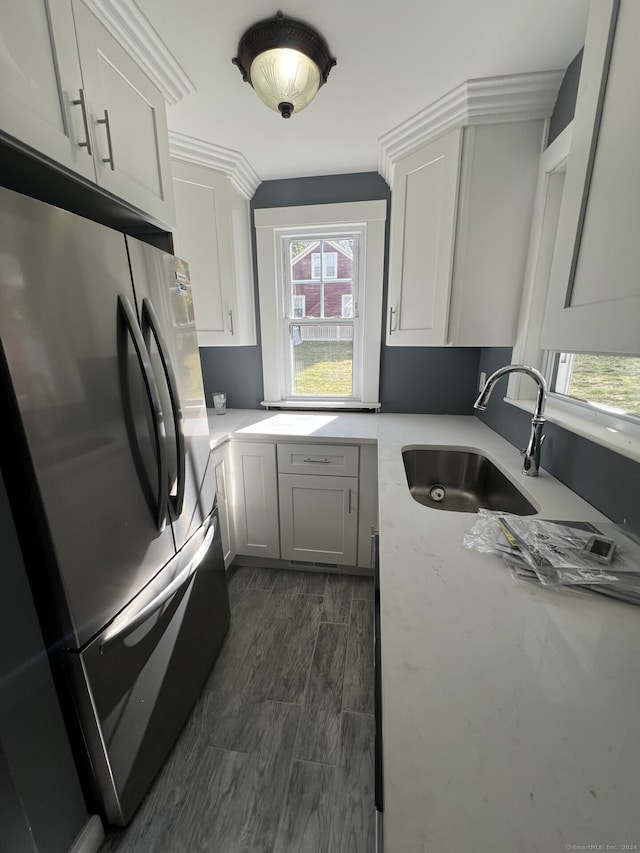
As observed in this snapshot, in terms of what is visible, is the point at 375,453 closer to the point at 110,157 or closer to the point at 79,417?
the point at 79,417

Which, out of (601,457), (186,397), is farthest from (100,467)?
(601,457)

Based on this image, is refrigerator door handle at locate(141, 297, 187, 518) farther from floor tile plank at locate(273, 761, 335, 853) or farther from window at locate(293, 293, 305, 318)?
window at locate(293, 293, 305, 318)

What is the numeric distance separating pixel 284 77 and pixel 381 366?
1524 mm

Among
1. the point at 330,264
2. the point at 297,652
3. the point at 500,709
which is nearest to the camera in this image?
the point at 500,709

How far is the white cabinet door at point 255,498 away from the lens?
196cm

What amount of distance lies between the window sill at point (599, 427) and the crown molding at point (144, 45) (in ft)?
6.12

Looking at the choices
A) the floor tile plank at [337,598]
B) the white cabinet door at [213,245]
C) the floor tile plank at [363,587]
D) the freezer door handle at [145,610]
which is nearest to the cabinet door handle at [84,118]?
the white cabinet door at [213,245]

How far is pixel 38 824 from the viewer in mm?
808

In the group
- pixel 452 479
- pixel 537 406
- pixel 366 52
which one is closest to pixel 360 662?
pixel 452 479

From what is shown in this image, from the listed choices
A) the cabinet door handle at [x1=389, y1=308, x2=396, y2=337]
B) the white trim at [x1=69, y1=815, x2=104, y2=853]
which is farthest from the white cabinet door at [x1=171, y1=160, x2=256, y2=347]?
the white trim at [x1=69, y1=815, x2=104, y2=853]

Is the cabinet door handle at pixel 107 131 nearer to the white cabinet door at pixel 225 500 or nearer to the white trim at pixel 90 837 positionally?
the white cabinet door at pixel 225 500

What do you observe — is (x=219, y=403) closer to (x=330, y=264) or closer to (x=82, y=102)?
(x=330, y=264)

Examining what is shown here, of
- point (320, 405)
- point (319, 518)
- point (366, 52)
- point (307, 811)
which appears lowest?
point (307, 811)

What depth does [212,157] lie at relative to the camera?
1740mm
